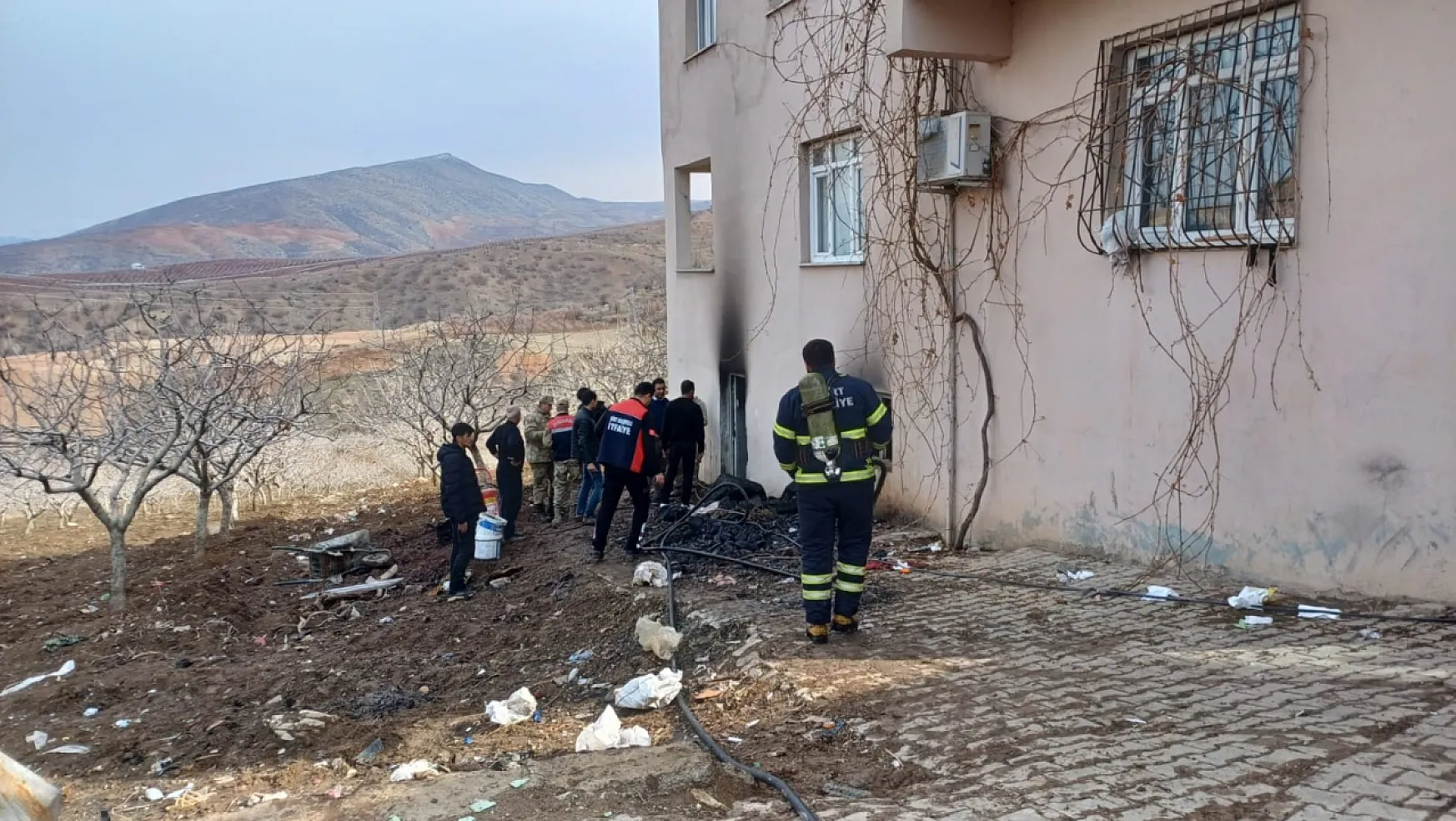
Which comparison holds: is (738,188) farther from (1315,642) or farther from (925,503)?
(1315,642)

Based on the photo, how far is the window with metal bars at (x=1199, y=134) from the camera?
6316 mm

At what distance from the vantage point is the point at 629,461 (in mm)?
9852

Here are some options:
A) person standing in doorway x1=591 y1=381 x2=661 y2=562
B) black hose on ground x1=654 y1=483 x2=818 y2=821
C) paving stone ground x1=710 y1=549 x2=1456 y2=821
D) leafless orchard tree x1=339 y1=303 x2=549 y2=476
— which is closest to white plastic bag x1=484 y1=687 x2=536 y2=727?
black hose on ground x1=654 y1=483 x2=818 y2=821

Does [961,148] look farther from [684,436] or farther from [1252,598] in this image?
[684,436]

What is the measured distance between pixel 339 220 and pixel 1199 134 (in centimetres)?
13419

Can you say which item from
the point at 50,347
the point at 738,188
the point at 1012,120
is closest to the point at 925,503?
the point at 1012,120

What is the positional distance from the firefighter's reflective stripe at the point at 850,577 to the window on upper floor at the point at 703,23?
960 centimetres

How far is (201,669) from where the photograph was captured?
349 inches

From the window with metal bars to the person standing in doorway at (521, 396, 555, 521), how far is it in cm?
812

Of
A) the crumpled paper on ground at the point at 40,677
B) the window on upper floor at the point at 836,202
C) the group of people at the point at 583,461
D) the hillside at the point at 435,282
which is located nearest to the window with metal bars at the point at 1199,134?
the window on upper floor at the point at 836,202

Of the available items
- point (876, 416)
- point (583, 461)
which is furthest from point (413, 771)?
point (583, 461)

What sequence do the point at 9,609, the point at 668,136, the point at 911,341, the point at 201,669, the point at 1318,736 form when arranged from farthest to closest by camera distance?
the point at 668,136
the point at 9,609
the point at 911,341
the point at 201,669
the point at 1318,736

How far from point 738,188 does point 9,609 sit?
9.79 metres

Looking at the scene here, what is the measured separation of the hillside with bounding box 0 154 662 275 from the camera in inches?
4060
